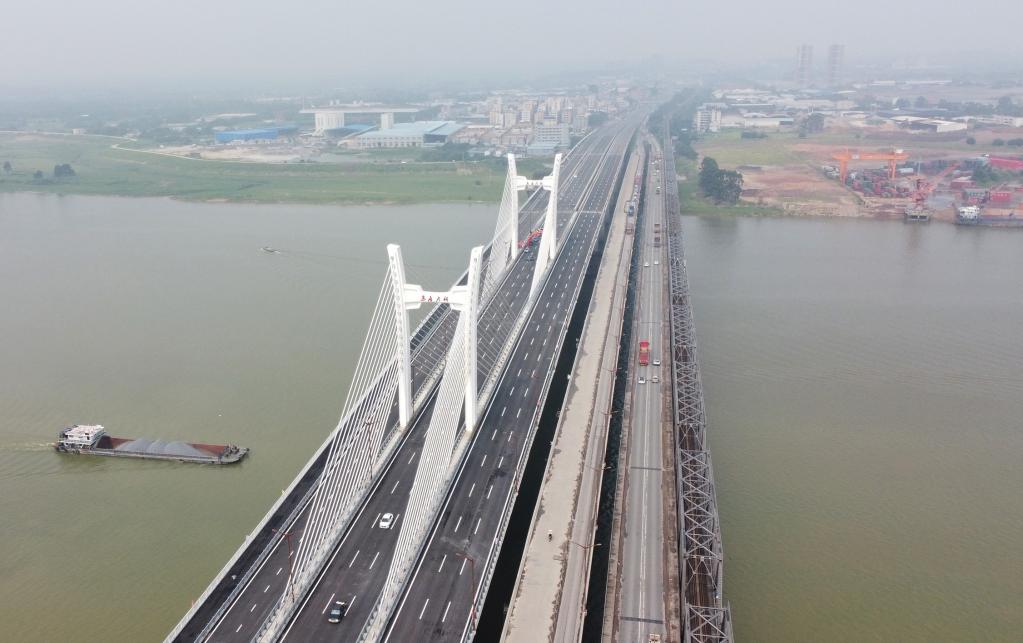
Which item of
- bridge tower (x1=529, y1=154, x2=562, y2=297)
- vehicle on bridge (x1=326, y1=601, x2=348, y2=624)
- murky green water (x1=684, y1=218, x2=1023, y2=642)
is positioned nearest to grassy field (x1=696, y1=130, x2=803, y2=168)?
murky green water (x1=684, y1=218, x2=1023, y2=642)

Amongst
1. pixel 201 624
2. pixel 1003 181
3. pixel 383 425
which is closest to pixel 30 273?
pixel 383 425

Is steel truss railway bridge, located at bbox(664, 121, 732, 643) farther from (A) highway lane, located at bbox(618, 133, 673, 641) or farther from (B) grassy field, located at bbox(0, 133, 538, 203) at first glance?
(B) grassy field, located at bbox(0, 133, 538, 203)

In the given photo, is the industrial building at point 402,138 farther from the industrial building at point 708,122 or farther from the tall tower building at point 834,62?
the tall tower building at point 834,62

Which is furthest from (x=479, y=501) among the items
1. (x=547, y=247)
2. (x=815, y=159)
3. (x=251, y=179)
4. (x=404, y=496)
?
(x=815, y=159)

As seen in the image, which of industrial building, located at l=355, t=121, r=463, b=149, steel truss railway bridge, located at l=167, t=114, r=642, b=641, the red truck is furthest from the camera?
industrial building, located at l=355, t=121, r=463, b=149

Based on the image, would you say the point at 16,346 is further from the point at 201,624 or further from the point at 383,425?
the point at 201,624

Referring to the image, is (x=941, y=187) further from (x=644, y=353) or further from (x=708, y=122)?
(x=644, y=353)
